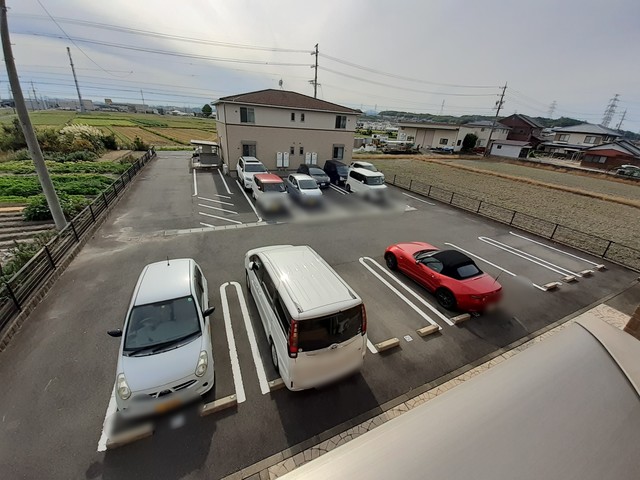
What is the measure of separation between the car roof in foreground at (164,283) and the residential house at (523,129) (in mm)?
69707

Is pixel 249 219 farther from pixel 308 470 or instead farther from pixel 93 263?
pixel 308 470

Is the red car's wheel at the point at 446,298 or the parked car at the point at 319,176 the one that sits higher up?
the parked car at the point at 319,176

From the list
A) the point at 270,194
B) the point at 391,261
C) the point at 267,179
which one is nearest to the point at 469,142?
the point at 267,179

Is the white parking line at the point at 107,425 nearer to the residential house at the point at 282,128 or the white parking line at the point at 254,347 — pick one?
the white parking line at the point at 254,347

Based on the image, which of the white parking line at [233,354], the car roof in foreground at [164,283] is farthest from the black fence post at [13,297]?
the white parking line at [233,354]

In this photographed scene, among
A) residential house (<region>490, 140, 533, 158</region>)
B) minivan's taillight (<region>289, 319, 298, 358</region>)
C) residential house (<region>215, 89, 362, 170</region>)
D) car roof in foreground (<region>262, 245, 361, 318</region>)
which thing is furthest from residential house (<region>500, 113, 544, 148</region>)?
minivan's taillight (<region>289, 319, 298, 358</region>)

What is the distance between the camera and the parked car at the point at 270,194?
1362 centimetres

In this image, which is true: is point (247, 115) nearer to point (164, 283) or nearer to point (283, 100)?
point (283, 100)

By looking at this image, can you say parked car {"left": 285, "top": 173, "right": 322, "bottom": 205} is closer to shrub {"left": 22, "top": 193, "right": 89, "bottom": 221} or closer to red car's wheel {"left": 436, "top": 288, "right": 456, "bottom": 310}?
red car's wheel {"left": 436, "top": 288, "right": 456, "bottom": 310}

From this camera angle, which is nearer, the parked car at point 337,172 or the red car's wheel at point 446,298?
the red car's wheel at point 446,298

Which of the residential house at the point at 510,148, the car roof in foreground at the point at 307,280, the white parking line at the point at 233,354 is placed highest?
the residential house at the point at 510,148

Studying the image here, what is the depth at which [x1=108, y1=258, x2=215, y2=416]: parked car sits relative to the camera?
4027 millimetres

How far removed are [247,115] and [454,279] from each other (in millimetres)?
19177

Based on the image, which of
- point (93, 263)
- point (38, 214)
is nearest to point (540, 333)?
point (93, 263)
